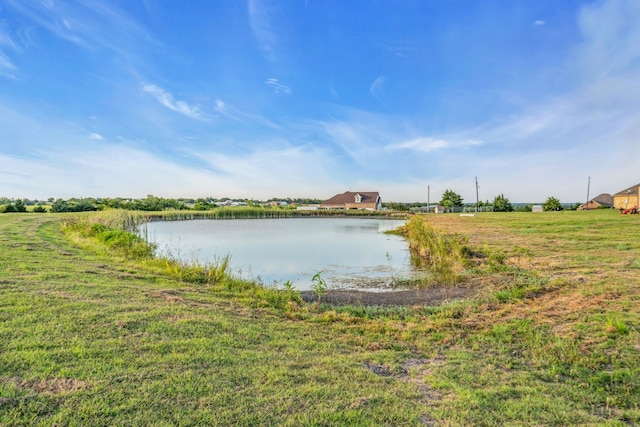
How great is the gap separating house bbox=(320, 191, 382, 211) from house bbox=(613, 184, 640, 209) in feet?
120

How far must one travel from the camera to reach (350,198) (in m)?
71.9

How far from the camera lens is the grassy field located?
2.91 metres

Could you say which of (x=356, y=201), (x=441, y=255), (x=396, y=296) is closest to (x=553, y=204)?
(x=356, y=201)

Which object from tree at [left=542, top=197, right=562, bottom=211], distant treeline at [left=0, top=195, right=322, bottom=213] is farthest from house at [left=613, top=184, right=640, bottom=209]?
distant treeline at [left=0, top=195, right=322, bottom=213]

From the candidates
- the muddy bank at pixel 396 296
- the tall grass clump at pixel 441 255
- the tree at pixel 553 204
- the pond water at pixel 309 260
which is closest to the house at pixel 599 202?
the tree at pixel 553 204

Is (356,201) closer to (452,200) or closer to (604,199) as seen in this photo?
(452,200)

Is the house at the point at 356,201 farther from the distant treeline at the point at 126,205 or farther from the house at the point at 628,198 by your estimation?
the house at the point at 628,198

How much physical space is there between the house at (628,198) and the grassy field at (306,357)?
145 feet

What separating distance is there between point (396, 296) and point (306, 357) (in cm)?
491

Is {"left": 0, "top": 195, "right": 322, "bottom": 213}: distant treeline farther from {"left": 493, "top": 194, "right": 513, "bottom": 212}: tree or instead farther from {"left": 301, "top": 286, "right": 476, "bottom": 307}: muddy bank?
{"left": 493, "top": 194, "right": 513, "bottom": 212}: tree

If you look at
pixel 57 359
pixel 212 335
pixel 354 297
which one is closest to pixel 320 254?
pixel 354 297

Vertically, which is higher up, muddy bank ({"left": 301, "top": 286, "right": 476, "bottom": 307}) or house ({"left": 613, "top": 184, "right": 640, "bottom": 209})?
house ({"left": 613, "top": 184, "right": 640, "bottom": 209})

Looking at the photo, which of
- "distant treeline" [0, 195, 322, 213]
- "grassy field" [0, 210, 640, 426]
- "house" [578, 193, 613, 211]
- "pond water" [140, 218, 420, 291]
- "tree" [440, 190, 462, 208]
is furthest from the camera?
"tree" [440, 190, 462, 208]

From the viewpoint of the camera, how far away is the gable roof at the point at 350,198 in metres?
70.2
